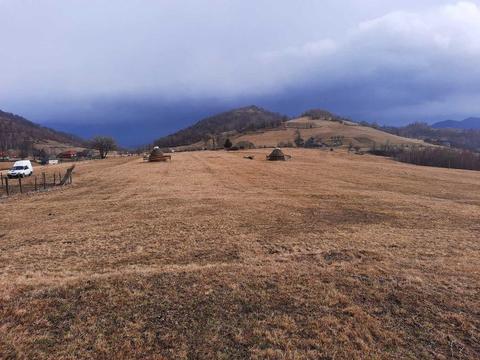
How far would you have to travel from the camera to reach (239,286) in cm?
880

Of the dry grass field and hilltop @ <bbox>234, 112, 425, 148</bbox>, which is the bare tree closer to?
hilltop @ <bbox>234, 112, 425, 148</bbox>

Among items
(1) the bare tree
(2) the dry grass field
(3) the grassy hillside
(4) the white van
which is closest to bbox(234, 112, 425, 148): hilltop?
(3) the grassy hillside

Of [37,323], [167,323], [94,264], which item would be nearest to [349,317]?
[167,323]

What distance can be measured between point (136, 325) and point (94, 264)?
194 inches

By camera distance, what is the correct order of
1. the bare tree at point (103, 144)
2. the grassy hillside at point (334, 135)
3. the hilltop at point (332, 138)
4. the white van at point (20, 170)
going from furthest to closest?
the grassy hillside at point (334, 135) → the hilltop at point (332, 138) → the bare tree at point (103, 144) → the white van at point (20, 170)

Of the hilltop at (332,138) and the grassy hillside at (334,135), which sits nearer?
the hilltop at (332,138)

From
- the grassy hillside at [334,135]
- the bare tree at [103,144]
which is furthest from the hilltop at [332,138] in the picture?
the bare tree at [103,144]

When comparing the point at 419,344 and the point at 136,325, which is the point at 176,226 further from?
the point at 419,344

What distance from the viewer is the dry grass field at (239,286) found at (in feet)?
20.8

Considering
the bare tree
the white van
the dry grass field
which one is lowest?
the dry grass field

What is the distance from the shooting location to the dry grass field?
6332mm

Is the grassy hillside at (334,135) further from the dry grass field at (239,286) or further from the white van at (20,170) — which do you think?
the dry grass field at (239,286)

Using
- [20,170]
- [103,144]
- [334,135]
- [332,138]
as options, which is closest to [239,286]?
[20,170]

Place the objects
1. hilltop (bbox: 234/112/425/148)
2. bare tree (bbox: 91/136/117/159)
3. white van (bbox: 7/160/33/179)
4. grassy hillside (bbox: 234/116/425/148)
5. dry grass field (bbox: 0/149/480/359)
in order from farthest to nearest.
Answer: grassy hillside (bbox: 234/116/425/148) → hilltop (bbox: 234/112/425/148) → bare tree (bbox: 91/136/117/159) → white van (bbox: 7/160/33/179) → dry grass field (bbox: 0/149/480/359)
